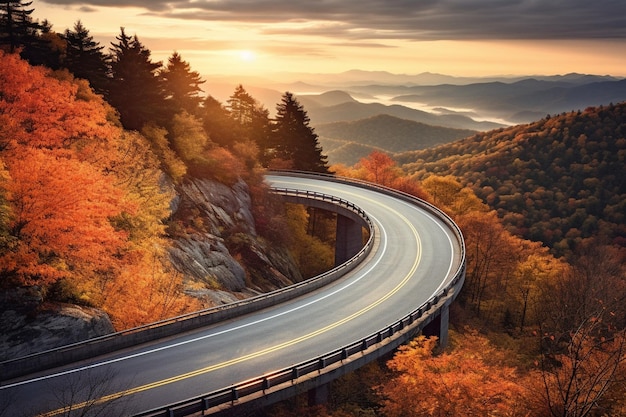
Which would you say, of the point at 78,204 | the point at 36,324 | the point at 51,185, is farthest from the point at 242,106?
the point at 36,324

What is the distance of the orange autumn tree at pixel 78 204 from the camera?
89.0 ft

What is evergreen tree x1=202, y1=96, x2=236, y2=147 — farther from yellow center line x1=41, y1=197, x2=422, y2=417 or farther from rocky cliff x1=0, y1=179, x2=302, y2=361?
yellow center line x1=41, y1=197, x2=422, y2=417

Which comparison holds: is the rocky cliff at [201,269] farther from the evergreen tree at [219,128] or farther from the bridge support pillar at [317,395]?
the bridge support pillar at [317,395]

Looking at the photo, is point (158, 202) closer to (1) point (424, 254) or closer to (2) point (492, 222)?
(1) point (424, 254)

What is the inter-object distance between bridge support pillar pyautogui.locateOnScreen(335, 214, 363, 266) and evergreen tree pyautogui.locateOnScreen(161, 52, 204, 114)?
2422 centimetres

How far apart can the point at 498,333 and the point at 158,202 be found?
38006mm

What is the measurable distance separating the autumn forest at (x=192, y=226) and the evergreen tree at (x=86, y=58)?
0.67ft

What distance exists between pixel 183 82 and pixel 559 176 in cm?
11335

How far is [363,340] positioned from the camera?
27.8 meters

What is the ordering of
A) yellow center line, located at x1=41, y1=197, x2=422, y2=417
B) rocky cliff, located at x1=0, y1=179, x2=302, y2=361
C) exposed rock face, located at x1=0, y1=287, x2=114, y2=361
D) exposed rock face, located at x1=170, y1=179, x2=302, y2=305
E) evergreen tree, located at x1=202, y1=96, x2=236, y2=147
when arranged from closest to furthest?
1. yellow center line, located at x1=41, y1=197, x2=422, y2=417
2. exposed rock face, located at x1=0, y1=287, x2=114, y2=361
3. rocky cliff, located at x1=0, y1=179, x2=302, y2=361
4. exposed rock face, located at x1=170, y1=179, x2=302, y2=305
5. evergreen tree, located at x1=202, y1=96, x2=236, y2=147

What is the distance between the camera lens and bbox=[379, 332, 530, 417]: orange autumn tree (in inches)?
963

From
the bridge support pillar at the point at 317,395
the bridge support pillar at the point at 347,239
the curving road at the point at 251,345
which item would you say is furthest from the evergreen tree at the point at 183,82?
the bridge support pillar at the point at 317,395

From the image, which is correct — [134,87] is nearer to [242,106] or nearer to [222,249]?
[222,249]

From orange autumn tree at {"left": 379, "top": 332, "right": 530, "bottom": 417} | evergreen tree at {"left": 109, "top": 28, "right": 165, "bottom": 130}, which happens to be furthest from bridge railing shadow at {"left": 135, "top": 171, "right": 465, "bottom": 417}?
evergreen tree at {"left": 109, "top": 28, "right": 165, "bottom": 130}
